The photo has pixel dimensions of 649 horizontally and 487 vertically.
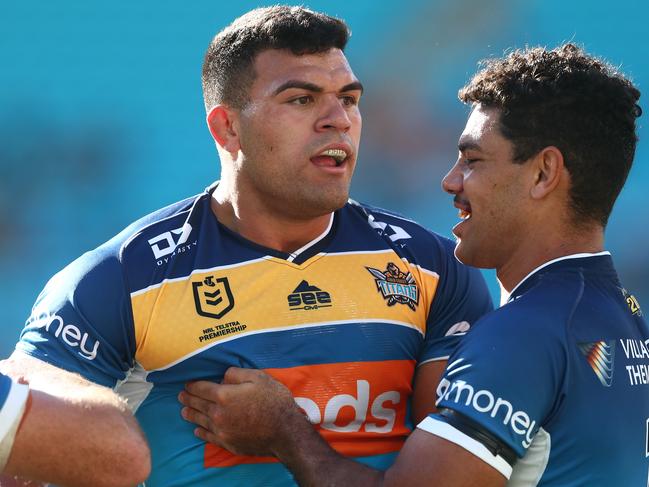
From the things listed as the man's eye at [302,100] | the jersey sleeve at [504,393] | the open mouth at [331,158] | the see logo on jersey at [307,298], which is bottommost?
the jersey sleeve at [504,393]

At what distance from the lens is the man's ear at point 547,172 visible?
249cm

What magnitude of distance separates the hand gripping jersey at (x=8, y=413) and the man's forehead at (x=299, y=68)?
1.45m

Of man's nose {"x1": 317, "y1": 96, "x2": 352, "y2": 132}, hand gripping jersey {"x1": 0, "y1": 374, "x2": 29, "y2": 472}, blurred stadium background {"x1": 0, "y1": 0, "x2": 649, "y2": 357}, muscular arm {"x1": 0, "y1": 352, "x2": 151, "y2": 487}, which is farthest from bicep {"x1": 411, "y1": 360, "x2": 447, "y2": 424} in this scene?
blurred stadium background {"x1": 0, "y1": 0, "x2": 649, "y2": 357}

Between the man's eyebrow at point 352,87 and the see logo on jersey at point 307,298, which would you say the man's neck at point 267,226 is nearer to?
the see logo on jersey at point 307,298

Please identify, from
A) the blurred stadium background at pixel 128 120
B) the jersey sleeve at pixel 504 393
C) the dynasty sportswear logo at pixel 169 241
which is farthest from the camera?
the blurred stadium background at pixel 128 120

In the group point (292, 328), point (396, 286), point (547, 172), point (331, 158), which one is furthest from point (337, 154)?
point (547, 172)

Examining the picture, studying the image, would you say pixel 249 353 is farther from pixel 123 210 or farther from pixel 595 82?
pixel 123 210

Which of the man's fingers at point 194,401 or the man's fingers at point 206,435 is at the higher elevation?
the man's fingers at point 194,401

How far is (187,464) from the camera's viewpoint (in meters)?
2.77

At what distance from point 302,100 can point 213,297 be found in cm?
67

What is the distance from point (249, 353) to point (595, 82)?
1176mm

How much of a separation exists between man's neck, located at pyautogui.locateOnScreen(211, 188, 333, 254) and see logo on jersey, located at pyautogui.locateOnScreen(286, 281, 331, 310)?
0.16 metres

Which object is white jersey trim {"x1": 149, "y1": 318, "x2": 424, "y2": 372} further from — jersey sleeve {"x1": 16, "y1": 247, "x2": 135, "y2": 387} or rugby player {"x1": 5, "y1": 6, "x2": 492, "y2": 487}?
jersey sleeve {"x1": 16, "y1": 247, "x2": 135, "y2": 387}

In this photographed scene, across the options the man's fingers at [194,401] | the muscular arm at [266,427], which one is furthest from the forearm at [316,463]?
the man's fingers at [194,401]
